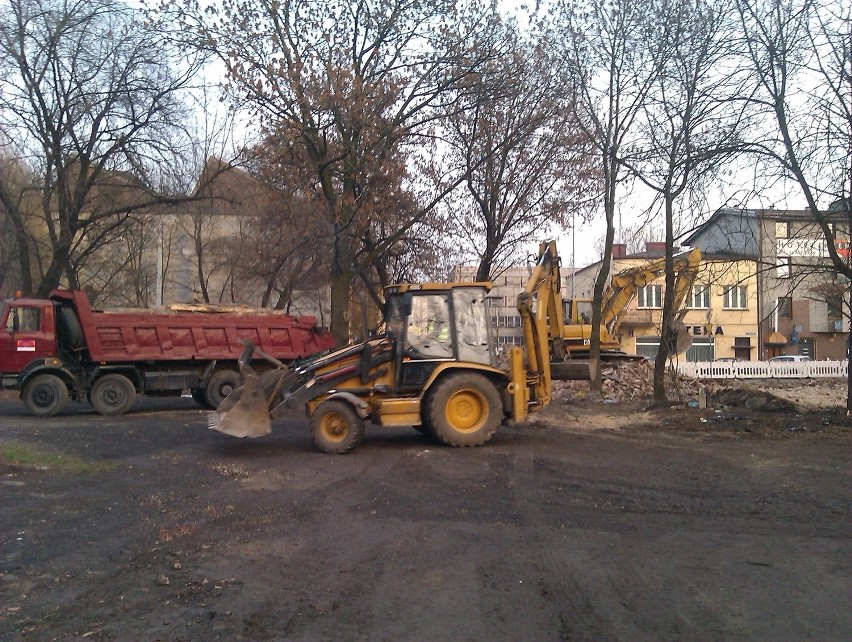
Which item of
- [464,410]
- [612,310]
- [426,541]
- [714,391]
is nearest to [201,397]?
[464,410]

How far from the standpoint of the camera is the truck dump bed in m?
19.1

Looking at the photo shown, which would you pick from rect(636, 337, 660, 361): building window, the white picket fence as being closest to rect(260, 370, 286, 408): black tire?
the white picket fence

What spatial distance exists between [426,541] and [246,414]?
5.80 m

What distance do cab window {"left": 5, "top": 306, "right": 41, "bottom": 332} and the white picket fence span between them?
75.5 feet

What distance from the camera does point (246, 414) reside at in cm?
1237

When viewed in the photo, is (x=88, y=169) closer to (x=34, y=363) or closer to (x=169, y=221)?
(x=34, y=363)

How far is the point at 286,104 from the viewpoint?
19.6 metres

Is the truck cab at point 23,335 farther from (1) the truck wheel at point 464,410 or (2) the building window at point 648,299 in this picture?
(2) the building window at point 648,299

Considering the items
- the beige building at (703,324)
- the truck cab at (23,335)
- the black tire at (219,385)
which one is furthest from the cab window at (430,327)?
the beige building at (703,324)

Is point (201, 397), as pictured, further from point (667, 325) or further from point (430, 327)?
point (667, 325)

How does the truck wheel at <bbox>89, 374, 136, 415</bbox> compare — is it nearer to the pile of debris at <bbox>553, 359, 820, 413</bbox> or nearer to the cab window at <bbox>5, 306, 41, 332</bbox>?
the cab window at <bbox>5, 306, 41, 332</bbox>

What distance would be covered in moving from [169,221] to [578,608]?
37.2m

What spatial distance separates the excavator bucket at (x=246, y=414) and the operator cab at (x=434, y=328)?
223cm

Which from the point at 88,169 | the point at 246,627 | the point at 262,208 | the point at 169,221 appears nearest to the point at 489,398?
the point at 246,627
